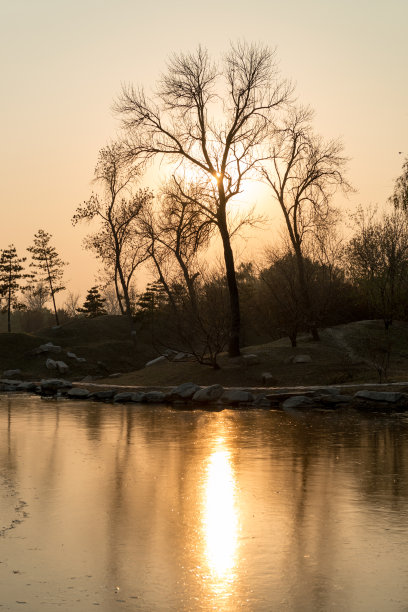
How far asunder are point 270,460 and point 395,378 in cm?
1460

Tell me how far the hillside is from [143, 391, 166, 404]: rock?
2369mm

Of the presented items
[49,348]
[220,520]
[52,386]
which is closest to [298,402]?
[52,386]

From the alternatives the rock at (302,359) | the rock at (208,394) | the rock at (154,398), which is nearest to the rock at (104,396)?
the rock at (154,398)

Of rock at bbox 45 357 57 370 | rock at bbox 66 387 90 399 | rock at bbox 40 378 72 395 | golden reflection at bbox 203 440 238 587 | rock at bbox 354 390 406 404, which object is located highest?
rock at bbox 45 357 57 370

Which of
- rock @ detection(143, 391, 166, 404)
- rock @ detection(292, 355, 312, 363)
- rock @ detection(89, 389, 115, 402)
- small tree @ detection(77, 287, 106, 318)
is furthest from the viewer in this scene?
small tree @ detection(77, 287, 106, 318)

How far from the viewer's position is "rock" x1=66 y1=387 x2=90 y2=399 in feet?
Answer: 106

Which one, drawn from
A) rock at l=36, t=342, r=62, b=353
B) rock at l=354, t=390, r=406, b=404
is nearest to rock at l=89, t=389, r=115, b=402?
rock at l=354, t=390, r=406, b=404

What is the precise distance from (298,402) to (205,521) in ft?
54.7

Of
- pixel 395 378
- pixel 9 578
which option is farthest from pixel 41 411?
pixel 9 578

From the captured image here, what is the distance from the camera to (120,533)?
31.8 feet

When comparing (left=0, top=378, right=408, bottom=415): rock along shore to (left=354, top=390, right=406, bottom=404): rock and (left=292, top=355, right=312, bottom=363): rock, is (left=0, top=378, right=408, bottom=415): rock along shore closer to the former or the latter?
(left=354, top=390, right=406, bottom=404): rock

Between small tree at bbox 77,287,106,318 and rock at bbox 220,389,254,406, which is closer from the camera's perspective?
rock at bbox 220,389,254,406

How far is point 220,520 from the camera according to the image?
10430mm

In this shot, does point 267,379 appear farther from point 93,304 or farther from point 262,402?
point 93,304
